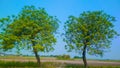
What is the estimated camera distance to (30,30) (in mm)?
47844

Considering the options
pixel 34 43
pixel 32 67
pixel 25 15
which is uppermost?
pixel 25 15

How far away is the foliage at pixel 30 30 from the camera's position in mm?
47594

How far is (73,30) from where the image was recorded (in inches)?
1861

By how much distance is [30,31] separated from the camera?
48.0 meters

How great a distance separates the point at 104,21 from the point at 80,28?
3.16m

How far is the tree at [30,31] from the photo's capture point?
47.6 metres

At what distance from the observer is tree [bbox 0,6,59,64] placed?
47.6m

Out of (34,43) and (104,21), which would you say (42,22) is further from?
(104,21)

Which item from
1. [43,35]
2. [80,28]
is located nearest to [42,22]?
[43,35]

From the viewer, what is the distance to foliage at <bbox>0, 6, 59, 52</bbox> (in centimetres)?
4759

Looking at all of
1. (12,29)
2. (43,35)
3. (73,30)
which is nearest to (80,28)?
(73,30)

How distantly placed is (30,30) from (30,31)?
0.66 ft

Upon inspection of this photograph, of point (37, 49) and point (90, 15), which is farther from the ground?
point (90, 15)

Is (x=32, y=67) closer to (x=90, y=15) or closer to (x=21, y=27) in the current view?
(x=21, y=27)
